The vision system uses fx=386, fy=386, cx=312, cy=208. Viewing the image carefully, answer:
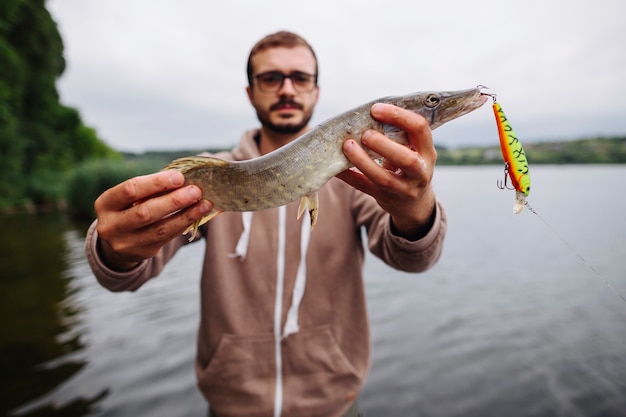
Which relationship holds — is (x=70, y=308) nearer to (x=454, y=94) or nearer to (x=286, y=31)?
(x=286, y=31)

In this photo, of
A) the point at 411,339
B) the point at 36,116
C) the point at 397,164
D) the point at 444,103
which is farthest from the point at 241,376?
the point at 36,116

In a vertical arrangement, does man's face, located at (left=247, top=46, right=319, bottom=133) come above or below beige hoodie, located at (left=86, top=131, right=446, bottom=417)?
above

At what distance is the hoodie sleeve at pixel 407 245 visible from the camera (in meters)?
2.09

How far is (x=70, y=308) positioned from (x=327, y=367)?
8185mm

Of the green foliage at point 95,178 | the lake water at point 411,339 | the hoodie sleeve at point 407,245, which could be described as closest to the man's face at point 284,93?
the hoodie sleeve at point 407,245

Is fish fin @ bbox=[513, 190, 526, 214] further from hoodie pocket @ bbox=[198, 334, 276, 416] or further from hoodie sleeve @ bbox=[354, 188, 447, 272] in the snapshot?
hoodie pocket @ bbox=[198, 334, 276, 416]

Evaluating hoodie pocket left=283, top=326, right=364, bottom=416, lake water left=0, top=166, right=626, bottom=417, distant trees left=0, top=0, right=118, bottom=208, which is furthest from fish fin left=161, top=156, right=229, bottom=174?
distant trees left=0, top=0, right=118, bottom=208

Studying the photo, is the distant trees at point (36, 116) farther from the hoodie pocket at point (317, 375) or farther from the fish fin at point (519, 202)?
the fish fin at point (519, 202)

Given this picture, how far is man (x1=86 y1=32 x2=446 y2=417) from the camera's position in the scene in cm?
231

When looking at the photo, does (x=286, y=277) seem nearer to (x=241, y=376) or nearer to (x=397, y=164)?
(x=241, y=376)

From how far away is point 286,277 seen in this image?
2764 mm

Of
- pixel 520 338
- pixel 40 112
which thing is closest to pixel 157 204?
pixel 520 338

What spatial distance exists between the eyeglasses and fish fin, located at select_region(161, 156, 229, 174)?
1.33 metres

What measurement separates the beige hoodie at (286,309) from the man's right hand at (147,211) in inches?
23.8
